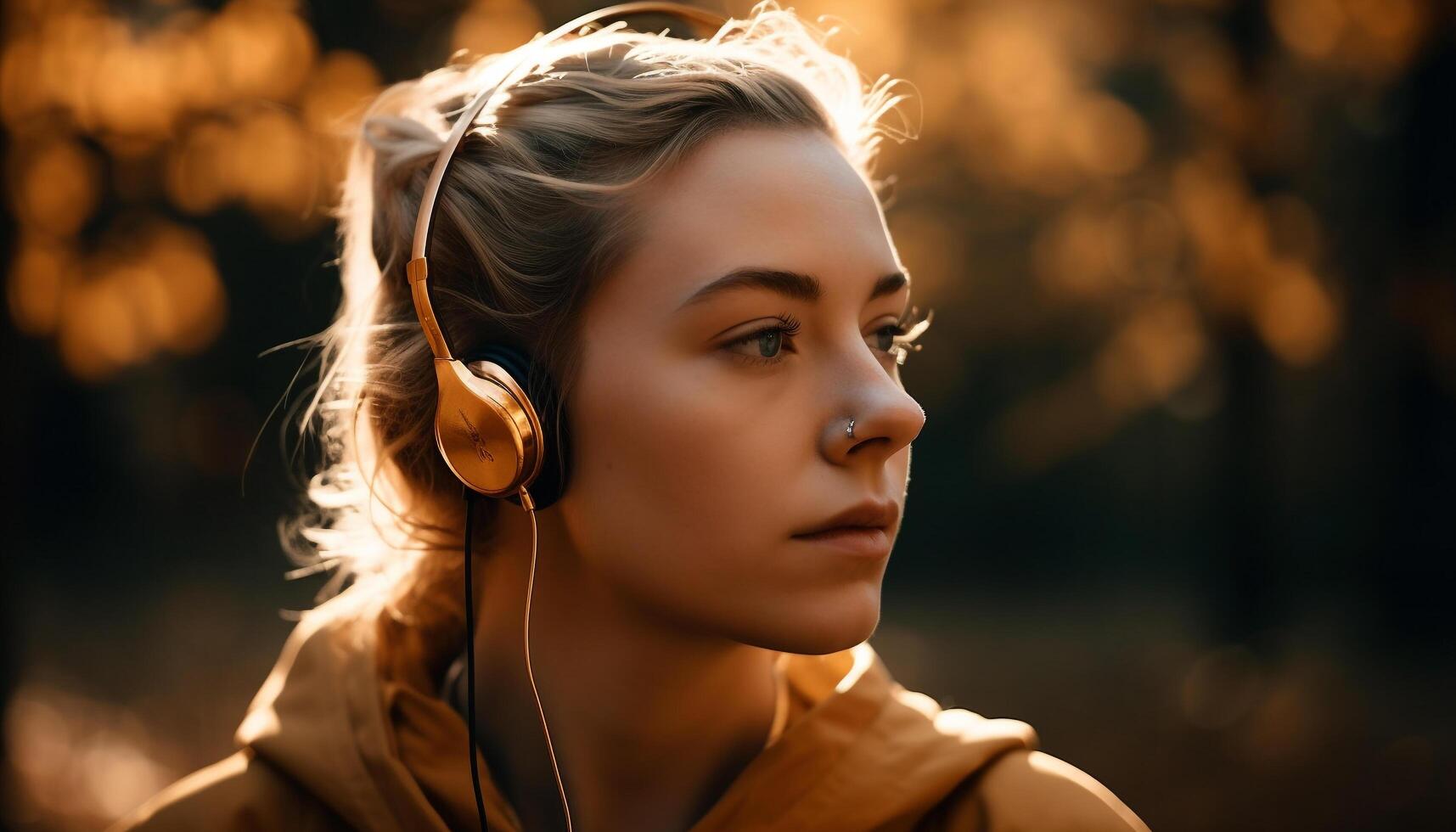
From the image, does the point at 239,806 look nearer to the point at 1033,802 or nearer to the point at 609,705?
the point at 609,705

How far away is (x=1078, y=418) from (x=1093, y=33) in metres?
3.23

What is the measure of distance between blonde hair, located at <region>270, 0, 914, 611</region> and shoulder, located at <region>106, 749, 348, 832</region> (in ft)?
1.43

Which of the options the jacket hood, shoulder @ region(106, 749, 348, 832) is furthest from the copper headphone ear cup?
shoulder @ region(106, 749, 348, 832)

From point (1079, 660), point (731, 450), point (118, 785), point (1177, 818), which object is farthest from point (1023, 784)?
point (1079, 660)

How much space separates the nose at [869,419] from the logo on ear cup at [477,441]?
1.60 feet

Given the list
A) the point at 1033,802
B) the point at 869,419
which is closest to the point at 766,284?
the point at 869,419

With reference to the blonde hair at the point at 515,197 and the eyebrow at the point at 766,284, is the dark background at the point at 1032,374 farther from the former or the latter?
the eyebrow at the point at 766,284

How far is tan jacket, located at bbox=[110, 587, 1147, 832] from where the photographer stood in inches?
67.6

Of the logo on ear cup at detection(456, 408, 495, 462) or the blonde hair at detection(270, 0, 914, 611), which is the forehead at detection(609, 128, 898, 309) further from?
the logo on ear cup at detection(456, 408, 495, 462)

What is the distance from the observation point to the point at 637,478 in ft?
5.24

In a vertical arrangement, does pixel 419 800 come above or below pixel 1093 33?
below

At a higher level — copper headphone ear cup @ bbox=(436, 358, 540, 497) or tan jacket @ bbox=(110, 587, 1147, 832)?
copper headphone ear cup @ bbox=(436, 358, 540, 497)

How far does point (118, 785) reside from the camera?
469 centimetres

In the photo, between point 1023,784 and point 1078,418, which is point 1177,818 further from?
point 1078,418
